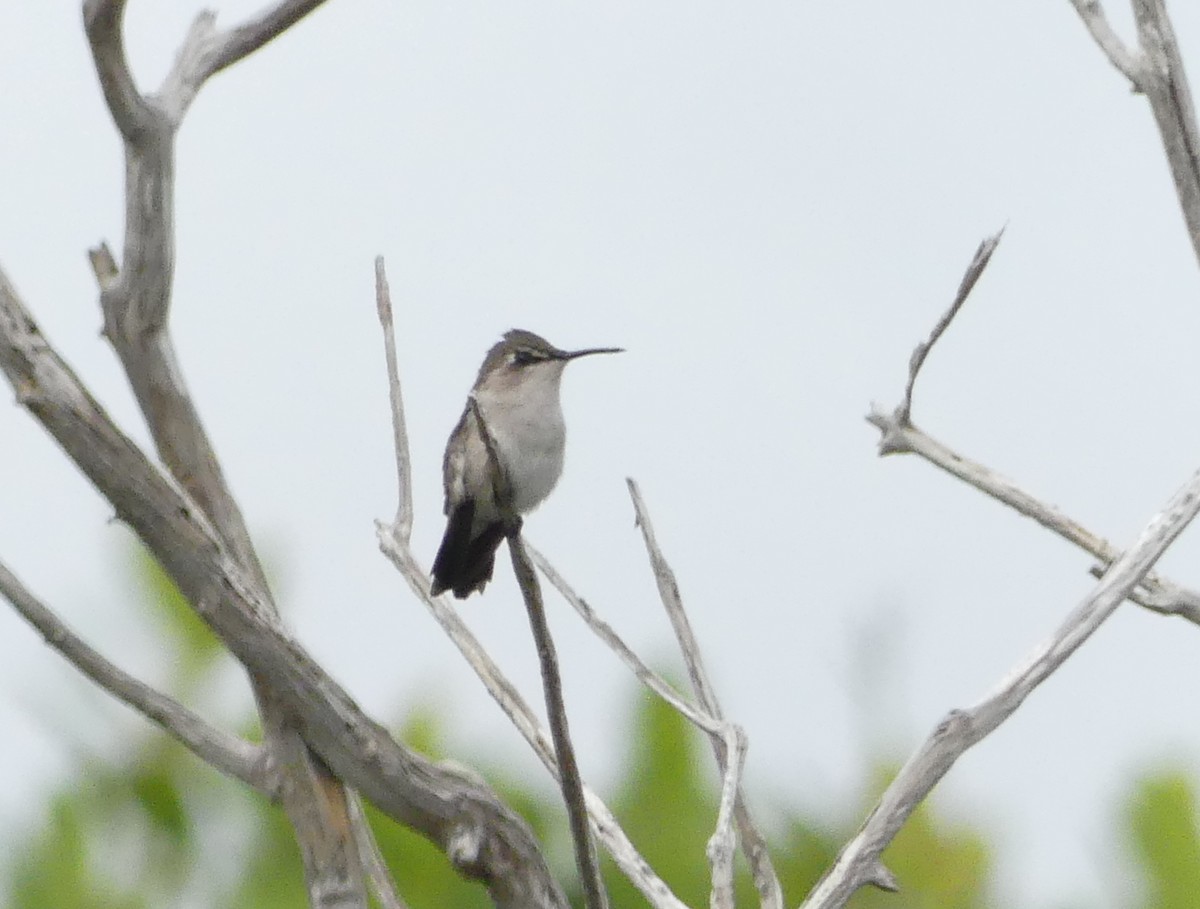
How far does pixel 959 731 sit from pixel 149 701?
1.78m

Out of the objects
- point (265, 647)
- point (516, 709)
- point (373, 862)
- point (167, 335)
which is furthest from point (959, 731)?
point (167, 335)

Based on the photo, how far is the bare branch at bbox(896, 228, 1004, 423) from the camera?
162 inches

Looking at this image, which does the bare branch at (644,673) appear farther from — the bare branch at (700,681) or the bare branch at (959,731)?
the bare branch at (959,731)

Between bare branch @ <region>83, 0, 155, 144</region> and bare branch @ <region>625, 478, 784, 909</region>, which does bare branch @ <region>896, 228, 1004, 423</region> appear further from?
bare branch @ <region>83, 0, 155, 144</region>

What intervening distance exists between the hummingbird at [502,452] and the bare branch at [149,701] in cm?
162

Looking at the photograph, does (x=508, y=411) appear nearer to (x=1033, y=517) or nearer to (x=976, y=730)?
(x=1033, y=517)

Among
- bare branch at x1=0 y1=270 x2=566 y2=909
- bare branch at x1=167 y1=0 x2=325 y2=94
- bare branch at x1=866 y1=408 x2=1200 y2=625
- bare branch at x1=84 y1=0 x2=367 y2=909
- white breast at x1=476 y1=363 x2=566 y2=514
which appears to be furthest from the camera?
white breast at x1=476 y1=363 x2=566 y2=514

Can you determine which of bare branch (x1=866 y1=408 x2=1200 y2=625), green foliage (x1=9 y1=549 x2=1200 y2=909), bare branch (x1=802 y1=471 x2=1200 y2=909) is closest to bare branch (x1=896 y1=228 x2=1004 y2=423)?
bare branch (x1=866 y1=408 x2=1200 y2=625)

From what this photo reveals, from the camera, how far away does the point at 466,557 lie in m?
5.98

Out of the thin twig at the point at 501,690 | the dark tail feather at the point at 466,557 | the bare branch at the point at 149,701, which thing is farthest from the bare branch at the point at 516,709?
the dark tail feather at the point at 466,557

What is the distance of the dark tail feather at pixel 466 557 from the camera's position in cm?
596

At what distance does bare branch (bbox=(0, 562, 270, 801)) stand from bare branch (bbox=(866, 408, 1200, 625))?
6.75 ft

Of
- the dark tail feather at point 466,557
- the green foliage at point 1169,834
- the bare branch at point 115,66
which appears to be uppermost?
the bare branch at point 115,66

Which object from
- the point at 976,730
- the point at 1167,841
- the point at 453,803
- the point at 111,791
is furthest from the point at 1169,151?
the point at 111,791
